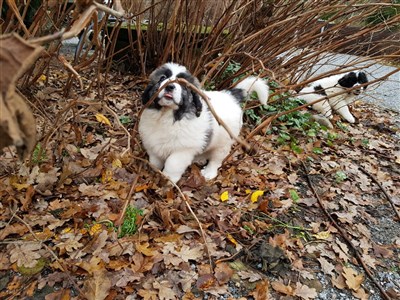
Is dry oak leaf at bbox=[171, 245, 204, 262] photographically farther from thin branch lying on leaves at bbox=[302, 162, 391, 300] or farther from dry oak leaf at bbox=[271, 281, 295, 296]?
thin branch lying on leaves at bbox=[302, 162, 391, 300]

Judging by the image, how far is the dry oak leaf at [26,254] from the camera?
2.11 metres

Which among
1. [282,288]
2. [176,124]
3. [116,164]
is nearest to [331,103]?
[176,124]

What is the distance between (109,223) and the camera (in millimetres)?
2473

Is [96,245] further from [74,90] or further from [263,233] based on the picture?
[74,90]

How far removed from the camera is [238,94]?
3.76 m

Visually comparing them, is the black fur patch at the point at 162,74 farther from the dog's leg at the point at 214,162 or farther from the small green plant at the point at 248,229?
the small green plant at the point at 248,229

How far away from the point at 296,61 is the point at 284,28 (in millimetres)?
470

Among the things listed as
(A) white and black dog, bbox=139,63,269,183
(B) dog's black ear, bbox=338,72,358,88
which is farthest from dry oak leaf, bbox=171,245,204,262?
(B) dog's black ear, bbox=338,72,358,88

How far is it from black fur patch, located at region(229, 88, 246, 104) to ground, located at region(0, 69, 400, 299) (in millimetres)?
659

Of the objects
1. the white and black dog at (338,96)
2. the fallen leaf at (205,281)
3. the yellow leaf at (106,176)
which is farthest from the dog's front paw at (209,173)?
the white and black dog at (338,96)

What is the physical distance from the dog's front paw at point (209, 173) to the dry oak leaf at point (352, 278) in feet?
4.86

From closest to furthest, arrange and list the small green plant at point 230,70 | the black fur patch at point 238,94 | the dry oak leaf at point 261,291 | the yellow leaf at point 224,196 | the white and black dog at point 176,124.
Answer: the dry oak leaf at point 261,291
the white and black dog at point 176,124
the yellow leaf at point 224,196
the black fur patch at point 238,94
the small green plant at point 230,70

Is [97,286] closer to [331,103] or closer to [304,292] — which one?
[304,292]

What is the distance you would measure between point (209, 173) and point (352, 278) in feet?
5.30
